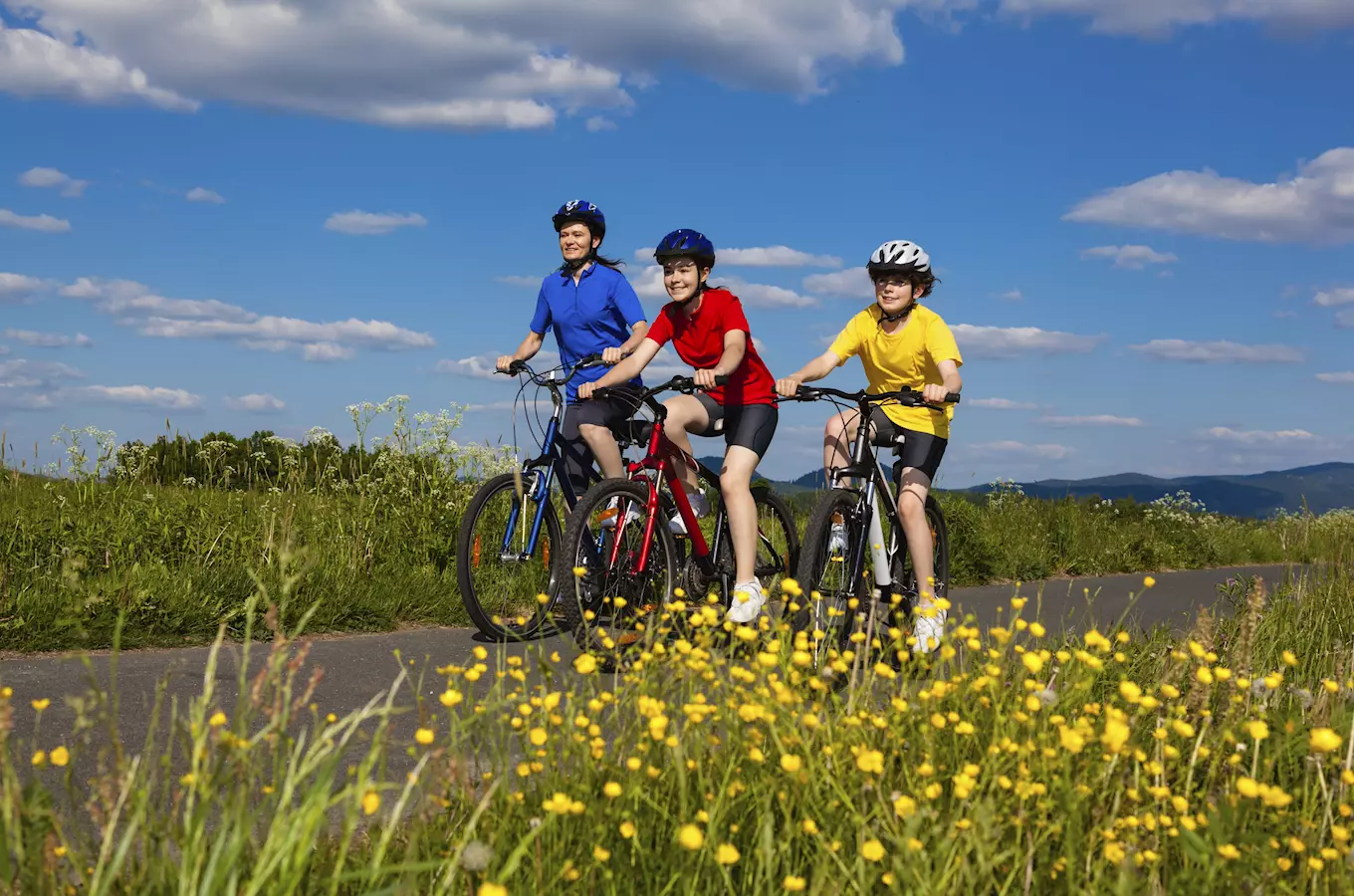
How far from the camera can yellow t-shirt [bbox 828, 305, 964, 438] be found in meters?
6.49

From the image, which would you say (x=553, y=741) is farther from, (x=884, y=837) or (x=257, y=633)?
(x=257, y=633)

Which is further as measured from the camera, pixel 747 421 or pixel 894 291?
pixel 747 421

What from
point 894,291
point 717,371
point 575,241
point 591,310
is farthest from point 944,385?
point 575,241

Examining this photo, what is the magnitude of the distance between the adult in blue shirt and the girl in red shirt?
588 millimetres

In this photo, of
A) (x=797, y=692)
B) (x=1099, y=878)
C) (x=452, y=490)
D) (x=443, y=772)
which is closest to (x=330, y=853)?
(x=443, y=772)

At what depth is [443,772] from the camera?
2.76 m

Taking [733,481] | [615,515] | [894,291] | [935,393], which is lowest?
[615,515]

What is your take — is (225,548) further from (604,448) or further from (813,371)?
(813,371)

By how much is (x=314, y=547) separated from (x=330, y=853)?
479 centimetres

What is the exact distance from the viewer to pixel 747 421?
22.0 ft

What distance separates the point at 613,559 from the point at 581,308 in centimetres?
200

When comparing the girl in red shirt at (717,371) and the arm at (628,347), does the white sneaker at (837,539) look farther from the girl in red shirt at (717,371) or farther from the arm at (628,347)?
the arm at (628,347)

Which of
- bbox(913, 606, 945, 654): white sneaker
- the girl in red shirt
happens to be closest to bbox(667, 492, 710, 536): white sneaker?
the girl in red shirt

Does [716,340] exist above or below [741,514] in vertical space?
above
